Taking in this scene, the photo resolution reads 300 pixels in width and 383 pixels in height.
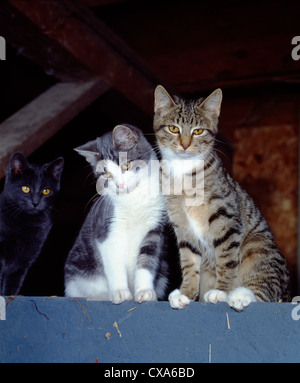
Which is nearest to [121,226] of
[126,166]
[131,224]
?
[131,224]

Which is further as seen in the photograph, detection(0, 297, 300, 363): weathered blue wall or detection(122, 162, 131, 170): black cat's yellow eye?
detection(122, 162, 131, 170): black cat's yellow eye

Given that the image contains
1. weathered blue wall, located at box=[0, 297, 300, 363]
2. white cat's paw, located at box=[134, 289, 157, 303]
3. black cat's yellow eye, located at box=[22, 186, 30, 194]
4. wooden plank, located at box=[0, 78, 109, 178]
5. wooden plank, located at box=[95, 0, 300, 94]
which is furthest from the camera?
wooden plank, located at box=[95, 0, 300, 94]

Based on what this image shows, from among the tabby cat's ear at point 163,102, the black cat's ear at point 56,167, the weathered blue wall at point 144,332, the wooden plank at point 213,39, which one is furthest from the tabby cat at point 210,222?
the wooden plank at point 213,39

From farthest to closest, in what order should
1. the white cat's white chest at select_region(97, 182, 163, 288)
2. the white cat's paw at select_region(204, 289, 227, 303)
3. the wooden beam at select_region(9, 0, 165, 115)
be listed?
the wooden beam at select_region(9, 0, 165, 115) → the white cat's white chest at select_region(97, 182, 163, 288) → the white cat's paw at select_region(204, 289, 227, 303)

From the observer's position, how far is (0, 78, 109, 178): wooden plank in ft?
7.15

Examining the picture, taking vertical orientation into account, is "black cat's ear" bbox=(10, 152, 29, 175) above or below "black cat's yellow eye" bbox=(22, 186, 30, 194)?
above

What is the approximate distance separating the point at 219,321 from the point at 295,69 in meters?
2.06

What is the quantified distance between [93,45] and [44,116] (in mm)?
492

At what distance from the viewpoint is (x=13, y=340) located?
1694 mm

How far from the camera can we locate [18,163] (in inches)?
76.0

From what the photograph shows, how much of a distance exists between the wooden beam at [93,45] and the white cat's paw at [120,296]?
1.23 m

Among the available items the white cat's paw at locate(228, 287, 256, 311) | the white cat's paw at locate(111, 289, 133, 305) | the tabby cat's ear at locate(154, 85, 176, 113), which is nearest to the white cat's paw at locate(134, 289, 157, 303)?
the white cat's paw at locate(111, 289, 133, 305)

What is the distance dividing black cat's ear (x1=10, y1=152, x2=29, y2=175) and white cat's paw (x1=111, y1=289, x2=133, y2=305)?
593 millimetres

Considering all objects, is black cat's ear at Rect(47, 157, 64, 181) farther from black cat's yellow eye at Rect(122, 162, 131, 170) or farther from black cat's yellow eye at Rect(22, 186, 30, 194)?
black cat's yellow eye at Rect(122, 162, 131, 170)
